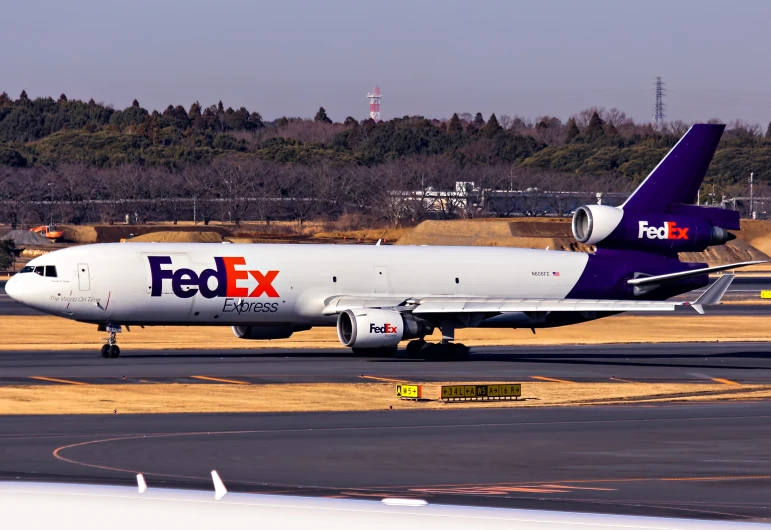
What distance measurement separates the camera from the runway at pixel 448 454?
69.1ft

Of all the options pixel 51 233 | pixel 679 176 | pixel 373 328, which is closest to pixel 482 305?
pixel 373 328

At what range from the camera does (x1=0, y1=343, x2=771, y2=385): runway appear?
4281 centimetres

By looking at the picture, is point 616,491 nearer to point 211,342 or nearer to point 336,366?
point 336,366

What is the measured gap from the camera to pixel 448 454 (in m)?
26.2

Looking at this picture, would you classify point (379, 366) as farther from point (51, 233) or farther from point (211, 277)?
point (51, 233)

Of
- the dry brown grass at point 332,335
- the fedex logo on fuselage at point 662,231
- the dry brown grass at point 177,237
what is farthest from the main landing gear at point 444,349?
the dry brown grass at point 177,237

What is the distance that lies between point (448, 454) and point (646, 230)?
31.2 meters

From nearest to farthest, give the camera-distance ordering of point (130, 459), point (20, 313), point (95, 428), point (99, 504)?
point (99, 504)
point (130, 459)
point (95, 428)
point (20, 313)

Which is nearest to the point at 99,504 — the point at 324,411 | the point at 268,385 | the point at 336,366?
the point at 324,411

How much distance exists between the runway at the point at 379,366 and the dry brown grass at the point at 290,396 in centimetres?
201

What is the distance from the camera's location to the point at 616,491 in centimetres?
2125

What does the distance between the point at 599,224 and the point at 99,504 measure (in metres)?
47.6

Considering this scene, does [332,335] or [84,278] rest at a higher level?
[84,278]

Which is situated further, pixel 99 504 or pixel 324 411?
pixel 324 411
